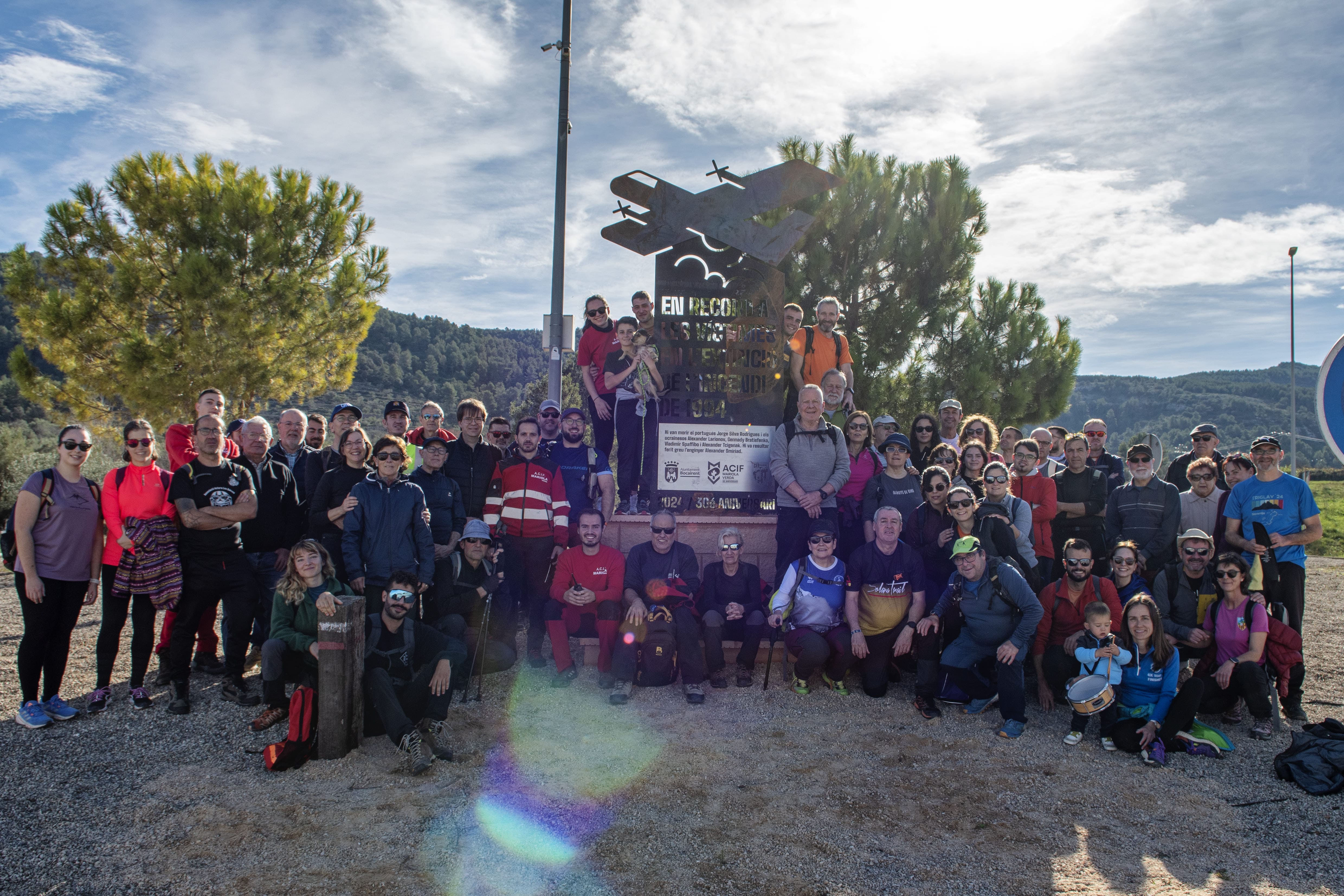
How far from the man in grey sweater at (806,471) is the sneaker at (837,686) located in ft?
3.12

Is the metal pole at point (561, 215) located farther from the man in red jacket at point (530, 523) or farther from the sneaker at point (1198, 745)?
the sneaker at point (1198, 745)

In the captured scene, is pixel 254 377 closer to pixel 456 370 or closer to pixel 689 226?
pixel 689 226

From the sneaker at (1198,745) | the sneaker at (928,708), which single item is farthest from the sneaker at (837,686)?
the sneaker at (1198,745)

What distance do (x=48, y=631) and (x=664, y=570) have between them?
12.7 ft

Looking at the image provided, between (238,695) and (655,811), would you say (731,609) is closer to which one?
(655,811)

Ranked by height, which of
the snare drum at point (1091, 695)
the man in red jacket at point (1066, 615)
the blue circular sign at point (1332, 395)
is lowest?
the snare drum at point (1091, 695)

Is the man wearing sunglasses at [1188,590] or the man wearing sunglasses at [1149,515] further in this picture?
the man wearing sunglasses at [1149,515]

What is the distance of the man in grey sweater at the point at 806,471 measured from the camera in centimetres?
604

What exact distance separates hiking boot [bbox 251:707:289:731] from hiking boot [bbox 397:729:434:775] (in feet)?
3.11

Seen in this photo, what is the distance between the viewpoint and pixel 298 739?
13.4 feet

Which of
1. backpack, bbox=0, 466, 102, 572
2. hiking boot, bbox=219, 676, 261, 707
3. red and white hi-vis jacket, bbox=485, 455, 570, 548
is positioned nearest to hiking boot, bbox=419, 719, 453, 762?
hiking boot, bbox=219, 676, 261, 707

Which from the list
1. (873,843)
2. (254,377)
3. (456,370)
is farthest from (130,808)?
(456,370)

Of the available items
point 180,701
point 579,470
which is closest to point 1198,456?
point 579,470

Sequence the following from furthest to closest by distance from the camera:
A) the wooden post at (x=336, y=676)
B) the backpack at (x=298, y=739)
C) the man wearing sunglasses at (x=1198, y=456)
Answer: the man wearing sunglasses at (x=1198, y=456)
the wooden post at (x=336, y=676)
the backpack at (x=298, y=739)
